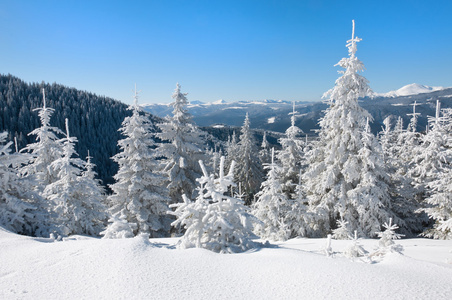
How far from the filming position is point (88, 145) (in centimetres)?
9931

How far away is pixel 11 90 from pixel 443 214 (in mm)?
154657

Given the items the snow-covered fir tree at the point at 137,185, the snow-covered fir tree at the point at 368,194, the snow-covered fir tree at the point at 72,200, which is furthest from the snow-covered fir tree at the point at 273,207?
the snow-covered fir tree at the point at 72,200

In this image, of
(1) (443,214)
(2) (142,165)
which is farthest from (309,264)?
(2) (142,165)

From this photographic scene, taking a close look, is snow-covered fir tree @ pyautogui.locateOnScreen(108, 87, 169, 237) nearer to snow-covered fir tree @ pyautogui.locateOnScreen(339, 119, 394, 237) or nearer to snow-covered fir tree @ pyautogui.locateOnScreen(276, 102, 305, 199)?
snow-covered fir tree @ pyautogui.locateOnScreen(276, 102, 305, 199)

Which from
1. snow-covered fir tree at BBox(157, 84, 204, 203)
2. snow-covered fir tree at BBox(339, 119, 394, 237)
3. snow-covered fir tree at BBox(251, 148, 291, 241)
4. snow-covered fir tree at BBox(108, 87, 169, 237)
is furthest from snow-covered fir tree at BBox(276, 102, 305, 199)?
snow-covered fir tree at BBox(108, 87, 169, 237)

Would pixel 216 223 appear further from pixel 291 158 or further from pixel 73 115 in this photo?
pixel 73 115

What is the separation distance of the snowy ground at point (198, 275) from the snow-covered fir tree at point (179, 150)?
11561 mm

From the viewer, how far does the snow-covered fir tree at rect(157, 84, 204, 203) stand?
16.5 m

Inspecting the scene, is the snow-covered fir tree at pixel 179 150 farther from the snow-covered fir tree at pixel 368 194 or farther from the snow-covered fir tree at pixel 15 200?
the snow-covered fir tree at pixel 368 194

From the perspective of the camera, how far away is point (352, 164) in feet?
42.0

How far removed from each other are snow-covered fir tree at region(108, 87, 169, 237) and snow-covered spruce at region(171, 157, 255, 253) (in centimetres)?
918

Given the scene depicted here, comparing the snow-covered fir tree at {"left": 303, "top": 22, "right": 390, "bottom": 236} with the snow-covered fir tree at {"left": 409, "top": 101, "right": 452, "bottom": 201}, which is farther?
the snow-covered fir tree at {"left": 409, "top": 101, "right": 452, "bottom": 201}

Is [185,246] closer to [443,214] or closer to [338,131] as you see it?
[338,131]

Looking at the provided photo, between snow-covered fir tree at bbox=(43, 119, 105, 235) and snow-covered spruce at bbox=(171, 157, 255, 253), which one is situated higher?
snow-covered spruce at bbox=(171, 157, 255, 253)
